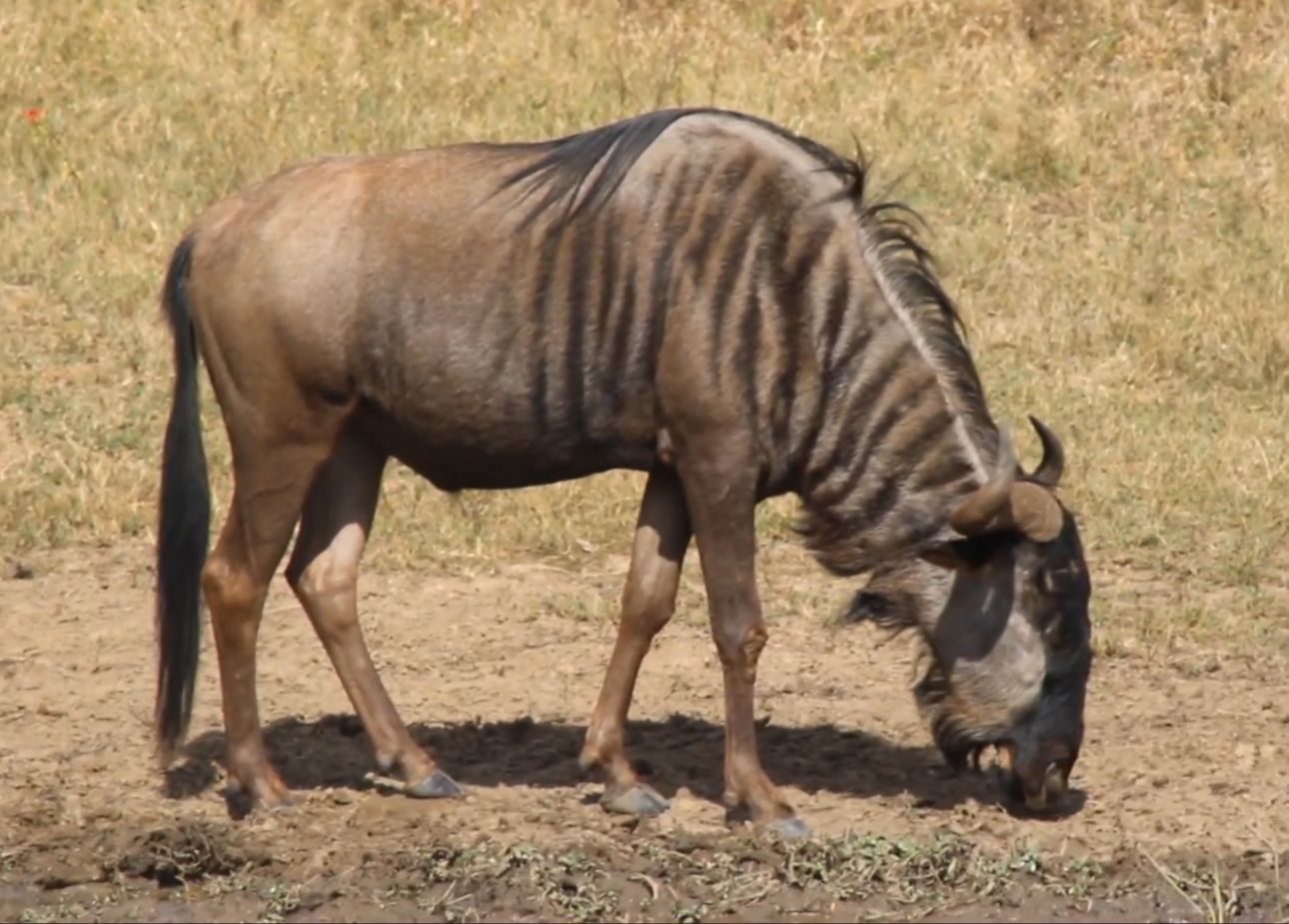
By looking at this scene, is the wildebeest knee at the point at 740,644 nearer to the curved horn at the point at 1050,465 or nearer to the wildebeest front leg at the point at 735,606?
the wildebeest front leg at the point at 735,606

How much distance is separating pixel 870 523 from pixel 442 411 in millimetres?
1107

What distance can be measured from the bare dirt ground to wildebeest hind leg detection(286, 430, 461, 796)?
12cm

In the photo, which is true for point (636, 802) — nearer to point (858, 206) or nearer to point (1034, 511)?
point (1034, 511)

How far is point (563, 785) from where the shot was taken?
6398 millimetres

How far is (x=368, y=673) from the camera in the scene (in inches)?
249

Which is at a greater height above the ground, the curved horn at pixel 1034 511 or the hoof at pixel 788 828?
the curved horn at pixel 1034 511

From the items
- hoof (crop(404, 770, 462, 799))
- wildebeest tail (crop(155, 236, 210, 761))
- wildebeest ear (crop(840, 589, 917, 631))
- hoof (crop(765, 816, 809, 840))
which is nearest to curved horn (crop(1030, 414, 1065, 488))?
wildebeest ear (crop(840, 589, 917, 631))

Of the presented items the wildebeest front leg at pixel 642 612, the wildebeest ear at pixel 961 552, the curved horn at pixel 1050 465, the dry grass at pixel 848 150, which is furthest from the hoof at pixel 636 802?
the dry grass at pixel 848 150

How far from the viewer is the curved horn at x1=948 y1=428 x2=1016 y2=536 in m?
5.77

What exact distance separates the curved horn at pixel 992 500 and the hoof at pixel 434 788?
1459 millimetres

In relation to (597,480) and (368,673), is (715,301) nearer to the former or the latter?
(368,673)

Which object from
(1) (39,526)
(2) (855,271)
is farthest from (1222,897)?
(1) (39,526)

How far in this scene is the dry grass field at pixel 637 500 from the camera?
581 centimetres

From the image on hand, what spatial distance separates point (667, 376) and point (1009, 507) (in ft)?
2.92
